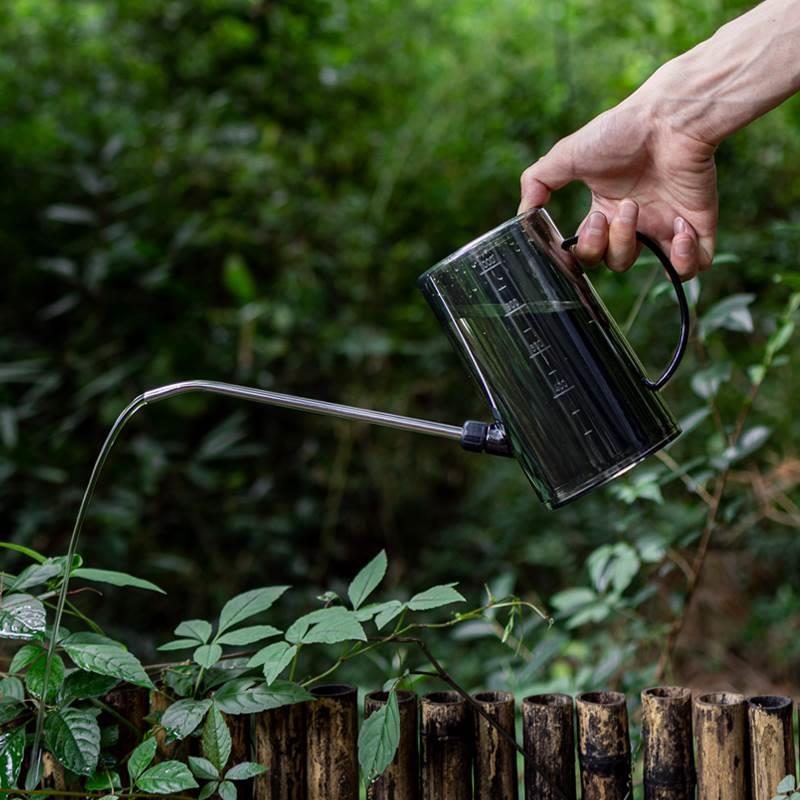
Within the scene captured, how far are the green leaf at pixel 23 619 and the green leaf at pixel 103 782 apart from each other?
0.45 ft

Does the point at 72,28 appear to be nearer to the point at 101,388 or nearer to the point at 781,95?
the point at 101,388

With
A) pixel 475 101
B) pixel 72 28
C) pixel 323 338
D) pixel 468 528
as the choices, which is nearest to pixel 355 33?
pixel 475 101

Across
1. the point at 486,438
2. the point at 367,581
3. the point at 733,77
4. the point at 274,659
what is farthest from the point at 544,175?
the point at 274,659

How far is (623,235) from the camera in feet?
3.18

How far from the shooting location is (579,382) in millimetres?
858

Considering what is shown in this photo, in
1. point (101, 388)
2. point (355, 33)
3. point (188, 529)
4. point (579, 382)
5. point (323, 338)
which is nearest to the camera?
point (579, 382)

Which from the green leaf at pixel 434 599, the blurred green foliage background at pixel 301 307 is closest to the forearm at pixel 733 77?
the green leaf at pixel 434 599

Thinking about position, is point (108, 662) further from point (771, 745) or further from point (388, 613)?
point (771, 745)

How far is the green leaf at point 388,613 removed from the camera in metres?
0.85

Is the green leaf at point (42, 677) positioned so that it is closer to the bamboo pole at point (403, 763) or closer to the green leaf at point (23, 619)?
the green leaf at point (23, 619)

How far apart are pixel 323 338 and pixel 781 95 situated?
206 cm

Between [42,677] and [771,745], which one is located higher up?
[42,677]

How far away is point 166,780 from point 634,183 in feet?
2.53

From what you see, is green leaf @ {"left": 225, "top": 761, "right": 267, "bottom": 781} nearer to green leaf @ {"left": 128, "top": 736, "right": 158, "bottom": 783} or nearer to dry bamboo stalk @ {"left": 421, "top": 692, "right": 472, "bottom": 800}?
green leaf @ {"left": 128, "top": 736, "right": 158, "bottom": 783}
